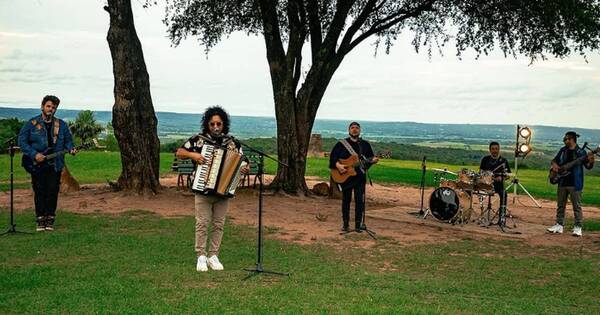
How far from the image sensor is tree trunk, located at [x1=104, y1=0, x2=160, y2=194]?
54.6 ft

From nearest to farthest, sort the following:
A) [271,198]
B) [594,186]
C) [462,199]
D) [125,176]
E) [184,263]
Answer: [184,263], [462,199], [125,176], [271,198], [594,186]

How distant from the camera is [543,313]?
282 inches

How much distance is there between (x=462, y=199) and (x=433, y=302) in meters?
7.11

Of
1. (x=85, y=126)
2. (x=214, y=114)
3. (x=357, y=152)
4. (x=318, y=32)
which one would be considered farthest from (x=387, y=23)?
(x=85, y=126)

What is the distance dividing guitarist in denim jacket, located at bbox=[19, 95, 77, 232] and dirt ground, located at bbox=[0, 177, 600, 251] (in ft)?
9.38

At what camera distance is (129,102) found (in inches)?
656

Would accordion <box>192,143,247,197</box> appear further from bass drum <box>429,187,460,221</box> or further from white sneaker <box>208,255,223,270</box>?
bass drum <box>429,187,460,221</box>

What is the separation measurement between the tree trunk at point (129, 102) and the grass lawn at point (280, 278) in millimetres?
4372

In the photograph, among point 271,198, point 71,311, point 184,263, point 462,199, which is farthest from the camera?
point 271,198

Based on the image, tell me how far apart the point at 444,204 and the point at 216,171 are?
7.74 m

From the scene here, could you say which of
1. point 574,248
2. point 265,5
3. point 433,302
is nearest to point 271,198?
point 265,5

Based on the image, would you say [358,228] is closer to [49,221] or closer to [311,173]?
[49,221]

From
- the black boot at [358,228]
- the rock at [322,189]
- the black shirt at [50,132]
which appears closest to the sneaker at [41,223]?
the black shirt at [50,132]

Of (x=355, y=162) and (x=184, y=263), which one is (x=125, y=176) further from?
(x=184, y=263)
